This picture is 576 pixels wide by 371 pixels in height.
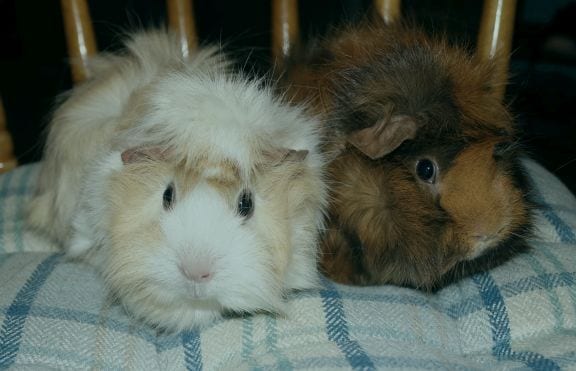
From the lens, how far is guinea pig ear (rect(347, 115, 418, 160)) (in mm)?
1129

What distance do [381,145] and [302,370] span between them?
443 mm

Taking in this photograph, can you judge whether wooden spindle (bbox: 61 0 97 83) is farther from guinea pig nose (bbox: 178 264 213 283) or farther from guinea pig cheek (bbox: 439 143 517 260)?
guinea pig cheek (bbox: 439 143 517 260)

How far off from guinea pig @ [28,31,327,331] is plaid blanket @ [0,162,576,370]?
2.1 inches

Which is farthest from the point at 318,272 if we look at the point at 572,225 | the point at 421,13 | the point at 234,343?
the point at 421,13

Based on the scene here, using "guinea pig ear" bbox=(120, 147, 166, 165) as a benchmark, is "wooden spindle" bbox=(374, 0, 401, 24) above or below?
above

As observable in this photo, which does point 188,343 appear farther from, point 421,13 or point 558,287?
point 421,13

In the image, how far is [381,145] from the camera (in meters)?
1.13

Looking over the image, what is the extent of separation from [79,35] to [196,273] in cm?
113

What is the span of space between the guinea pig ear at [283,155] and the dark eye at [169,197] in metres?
0.18

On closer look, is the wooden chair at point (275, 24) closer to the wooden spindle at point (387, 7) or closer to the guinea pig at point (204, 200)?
the wooden spindle at point (387, 7)

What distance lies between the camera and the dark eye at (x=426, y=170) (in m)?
1.18

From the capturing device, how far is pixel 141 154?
1.08 metres

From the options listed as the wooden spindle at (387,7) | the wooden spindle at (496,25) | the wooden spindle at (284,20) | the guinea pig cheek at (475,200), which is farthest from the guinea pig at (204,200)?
the wooden spindle at (496,25)

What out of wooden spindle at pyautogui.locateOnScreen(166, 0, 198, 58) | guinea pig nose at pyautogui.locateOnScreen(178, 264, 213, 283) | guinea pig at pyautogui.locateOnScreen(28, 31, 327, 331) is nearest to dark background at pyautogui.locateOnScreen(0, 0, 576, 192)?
wooden spindle at pyautogui.locateOnScreen(166, 0, 198, 58)
